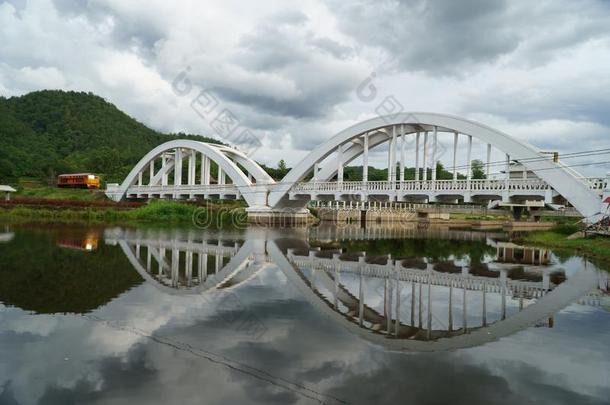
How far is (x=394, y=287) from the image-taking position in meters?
11.0

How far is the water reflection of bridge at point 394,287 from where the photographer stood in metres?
7.45

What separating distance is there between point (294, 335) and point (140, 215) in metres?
34.9

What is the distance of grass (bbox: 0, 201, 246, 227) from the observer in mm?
33688

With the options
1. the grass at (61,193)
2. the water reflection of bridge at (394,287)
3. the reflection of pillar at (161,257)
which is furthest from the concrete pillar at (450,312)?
the grass at (61,193)

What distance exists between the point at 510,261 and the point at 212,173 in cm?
7141

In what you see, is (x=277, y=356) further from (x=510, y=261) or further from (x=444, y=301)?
(x=510, y=261)

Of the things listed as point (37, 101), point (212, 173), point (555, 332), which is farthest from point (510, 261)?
point (37, 101)

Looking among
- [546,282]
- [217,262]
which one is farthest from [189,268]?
[546,282]

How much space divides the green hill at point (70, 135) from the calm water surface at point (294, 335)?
63.5 metres

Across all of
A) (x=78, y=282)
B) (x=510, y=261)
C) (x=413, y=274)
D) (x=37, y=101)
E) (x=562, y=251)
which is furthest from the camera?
(x=37, y=101)

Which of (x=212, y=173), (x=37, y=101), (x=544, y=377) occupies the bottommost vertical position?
(x=544, y=377)

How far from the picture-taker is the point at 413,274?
13.3 metres

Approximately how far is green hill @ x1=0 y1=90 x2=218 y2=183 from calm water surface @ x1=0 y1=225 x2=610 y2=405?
6347 centimetres

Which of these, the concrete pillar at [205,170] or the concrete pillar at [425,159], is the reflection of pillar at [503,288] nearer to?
the concrete pillar at [425,159]
